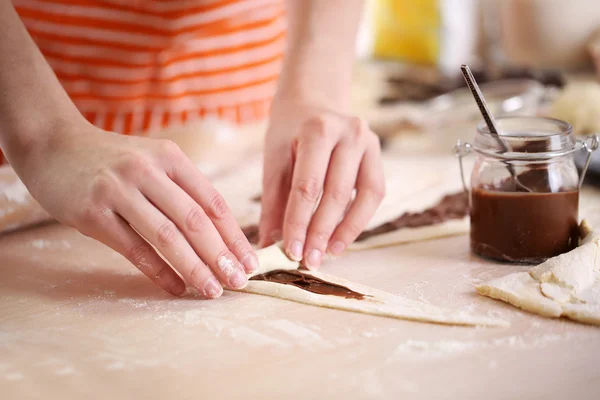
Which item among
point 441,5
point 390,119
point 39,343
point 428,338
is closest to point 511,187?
point 428,338

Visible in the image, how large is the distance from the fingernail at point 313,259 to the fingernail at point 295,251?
0.02 meters

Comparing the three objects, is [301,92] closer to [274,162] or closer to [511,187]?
[274,162]

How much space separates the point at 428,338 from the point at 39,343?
58cm

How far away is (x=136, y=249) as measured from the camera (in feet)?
3.62

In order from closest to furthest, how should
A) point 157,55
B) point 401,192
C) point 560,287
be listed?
point 560,287
point 401,192
point 157,55

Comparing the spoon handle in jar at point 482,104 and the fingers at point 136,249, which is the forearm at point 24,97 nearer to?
the fingers at point 136,249

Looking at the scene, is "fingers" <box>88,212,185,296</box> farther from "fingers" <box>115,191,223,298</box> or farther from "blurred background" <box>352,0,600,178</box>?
"blurred background" <box>352,0,600,178</box>

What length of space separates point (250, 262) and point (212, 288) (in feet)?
0.25

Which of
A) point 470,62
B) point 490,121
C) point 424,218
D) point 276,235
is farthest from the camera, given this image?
point 470,62

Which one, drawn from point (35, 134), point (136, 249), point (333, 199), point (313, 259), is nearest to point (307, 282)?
point (313, 259)

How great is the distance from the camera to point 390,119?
2240 millimetres

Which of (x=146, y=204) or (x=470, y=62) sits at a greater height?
(x=470, y=62)

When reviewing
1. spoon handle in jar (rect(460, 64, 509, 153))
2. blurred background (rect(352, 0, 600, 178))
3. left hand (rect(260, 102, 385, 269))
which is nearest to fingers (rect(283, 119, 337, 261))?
left hand (rect(260, 102, 385, 269))

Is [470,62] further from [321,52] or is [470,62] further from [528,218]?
[528,218]
